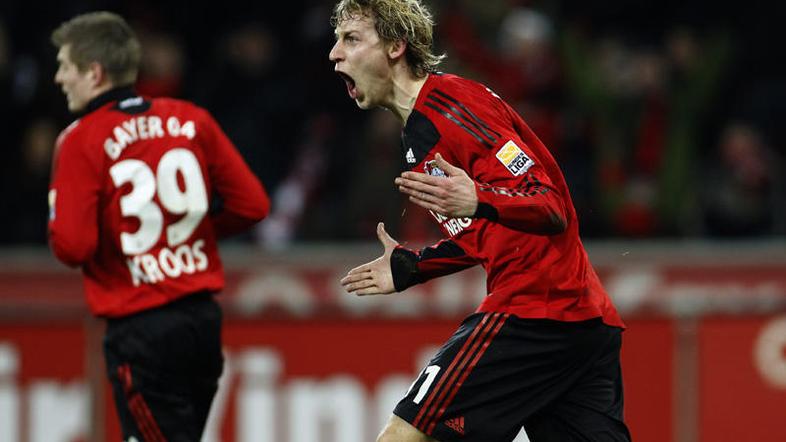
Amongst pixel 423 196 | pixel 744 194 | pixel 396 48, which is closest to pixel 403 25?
pixel 396 48

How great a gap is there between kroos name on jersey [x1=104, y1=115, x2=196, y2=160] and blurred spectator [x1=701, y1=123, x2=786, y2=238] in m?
6.05

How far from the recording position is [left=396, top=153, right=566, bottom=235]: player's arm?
4.12m

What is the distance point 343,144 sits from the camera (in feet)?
34.6

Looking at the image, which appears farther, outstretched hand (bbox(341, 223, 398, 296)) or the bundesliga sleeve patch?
outstretched hand (bbox(341, 223, 398, 296))

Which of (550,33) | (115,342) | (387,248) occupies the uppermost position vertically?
(550,33)

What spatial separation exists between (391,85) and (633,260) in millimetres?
5643

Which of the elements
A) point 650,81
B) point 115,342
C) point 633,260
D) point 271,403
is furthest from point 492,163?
point 650,81

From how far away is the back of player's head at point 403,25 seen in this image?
4.65 metres

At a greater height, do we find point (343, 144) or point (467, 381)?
point (343, 144)

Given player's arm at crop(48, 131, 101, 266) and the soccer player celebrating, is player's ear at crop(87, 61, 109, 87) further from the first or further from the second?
the soccer player celebrating

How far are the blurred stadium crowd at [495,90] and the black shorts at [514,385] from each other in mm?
5350

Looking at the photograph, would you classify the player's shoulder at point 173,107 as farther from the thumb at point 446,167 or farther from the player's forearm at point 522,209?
the player's forearm at point 522,209

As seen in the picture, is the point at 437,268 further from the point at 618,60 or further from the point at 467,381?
the point at 618,60

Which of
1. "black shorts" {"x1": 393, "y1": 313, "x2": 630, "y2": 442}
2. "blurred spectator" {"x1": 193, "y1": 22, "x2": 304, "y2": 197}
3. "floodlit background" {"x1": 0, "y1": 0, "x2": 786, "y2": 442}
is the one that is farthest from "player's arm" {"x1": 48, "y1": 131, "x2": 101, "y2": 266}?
"blurred spectator" {"x1": 193, "y1": 22, "x2": 304, "y2": 197}
